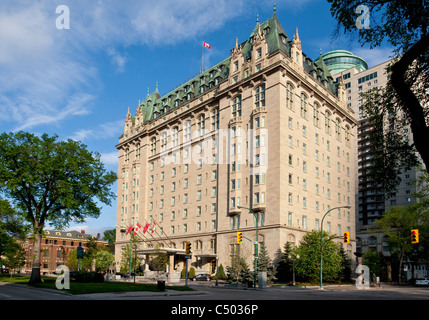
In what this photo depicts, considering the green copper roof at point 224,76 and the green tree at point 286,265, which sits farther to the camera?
the green copper roof at point 224,76

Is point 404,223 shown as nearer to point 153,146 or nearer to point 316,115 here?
point 316,115

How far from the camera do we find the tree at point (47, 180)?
43062 mm

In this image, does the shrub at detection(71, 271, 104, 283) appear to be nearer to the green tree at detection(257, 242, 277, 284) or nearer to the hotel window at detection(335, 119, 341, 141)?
the green tree at detection(257, 242, 277, 284)

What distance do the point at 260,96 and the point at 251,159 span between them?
10.5m

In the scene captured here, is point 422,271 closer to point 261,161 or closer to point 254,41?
point 261,161

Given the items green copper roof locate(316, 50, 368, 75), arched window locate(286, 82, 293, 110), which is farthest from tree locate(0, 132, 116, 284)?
green copper roof locate(316, 50, 368, 75)

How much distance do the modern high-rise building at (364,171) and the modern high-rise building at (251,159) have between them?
34.7 meters

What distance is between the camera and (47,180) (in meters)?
44.7

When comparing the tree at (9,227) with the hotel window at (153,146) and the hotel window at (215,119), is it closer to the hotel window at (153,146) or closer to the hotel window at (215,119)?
the hotel window at (215,119)

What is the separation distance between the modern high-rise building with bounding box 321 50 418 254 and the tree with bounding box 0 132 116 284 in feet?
254

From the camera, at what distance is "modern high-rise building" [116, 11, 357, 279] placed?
6075 cm

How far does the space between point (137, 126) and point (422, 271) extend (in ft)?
261

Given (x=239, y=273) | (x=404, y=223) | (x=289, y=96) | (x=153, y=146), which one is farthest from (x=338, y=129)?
(x=153, y=146)

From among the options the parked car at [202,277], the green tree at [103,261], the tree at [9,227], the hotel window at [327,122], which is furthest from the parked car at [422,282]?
the green tree at [103,261]
